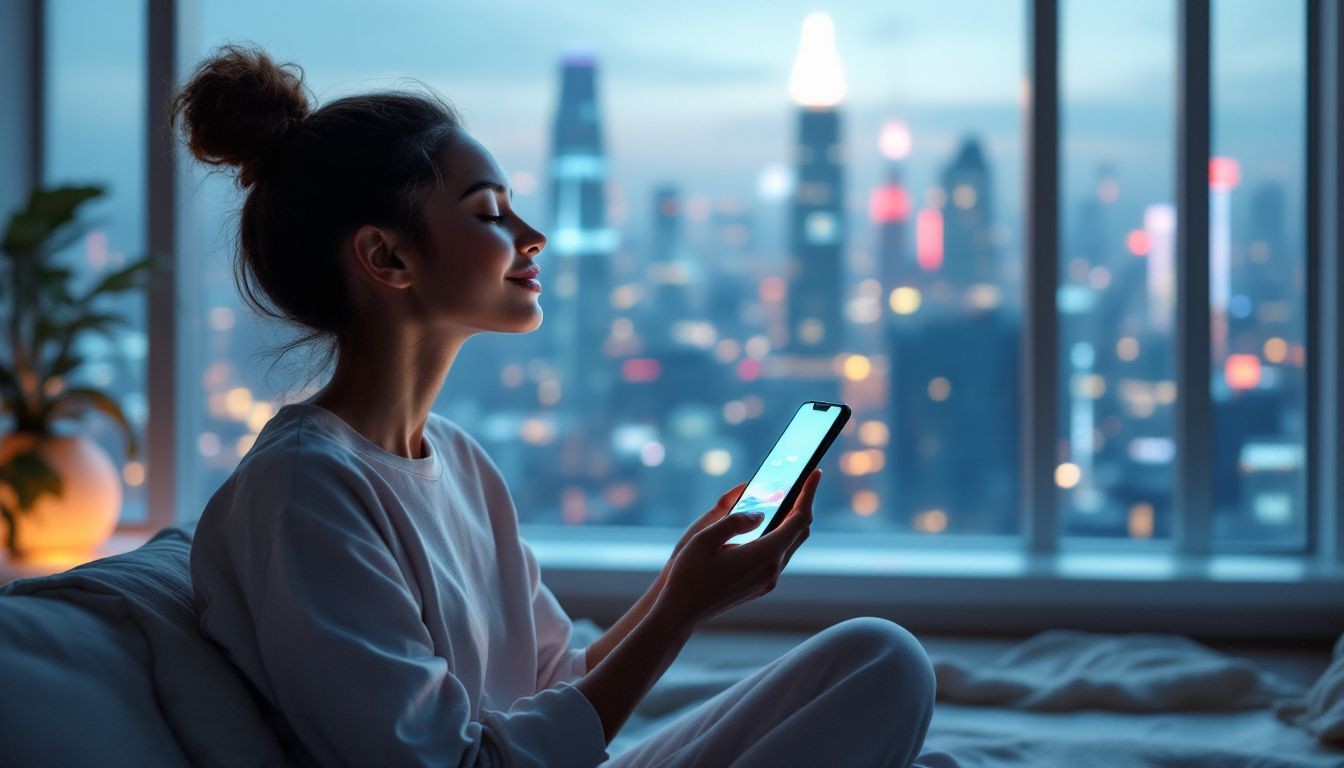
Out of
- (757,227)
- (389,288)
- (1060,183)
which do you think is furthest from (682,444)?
(389,288)

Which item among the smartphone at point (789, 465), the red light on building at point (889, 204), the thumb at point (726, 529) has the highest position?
the red light on building at point (889, 204)

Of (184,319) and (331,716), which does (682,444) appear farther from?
(331,716)

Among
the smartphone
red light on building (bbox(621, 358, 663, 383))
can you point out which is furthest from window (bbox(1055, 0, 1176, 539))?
the smartphone

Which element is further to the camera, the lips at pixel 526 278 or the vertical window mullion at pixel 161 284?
the vertical window mullion at pixel 161 284

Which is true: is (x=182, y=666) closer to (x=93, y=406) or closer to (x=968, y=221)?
(x=93, y=406)

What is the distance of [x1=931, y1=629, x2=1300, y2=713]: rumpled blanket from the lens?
1.85 meters

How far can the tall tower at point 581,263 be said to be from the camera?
3068 mm

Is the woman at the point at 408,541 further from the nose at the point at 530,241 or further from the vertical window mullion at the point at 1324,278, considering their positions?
the vertical window mullion at the point at 1324,278

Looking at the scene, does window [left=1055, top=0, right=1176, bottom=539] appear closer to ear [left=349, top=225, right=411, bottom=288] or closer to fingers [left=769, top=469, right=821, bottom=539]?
fingers [left=769, top=469, right=821, bottom=539]

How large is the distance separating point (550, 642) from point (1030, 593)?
1464mm

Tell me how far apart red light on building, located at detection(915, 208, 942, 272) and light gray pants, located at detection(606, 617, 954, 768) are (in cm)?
195

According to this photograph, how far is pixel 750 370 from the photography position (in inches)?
119

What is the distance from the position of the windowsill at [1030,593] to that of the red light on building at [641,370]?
0.50 m

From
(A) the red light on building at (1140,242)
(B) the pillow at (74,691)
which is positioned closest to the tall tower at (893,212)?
(A) the red light on building at (1140,242)
